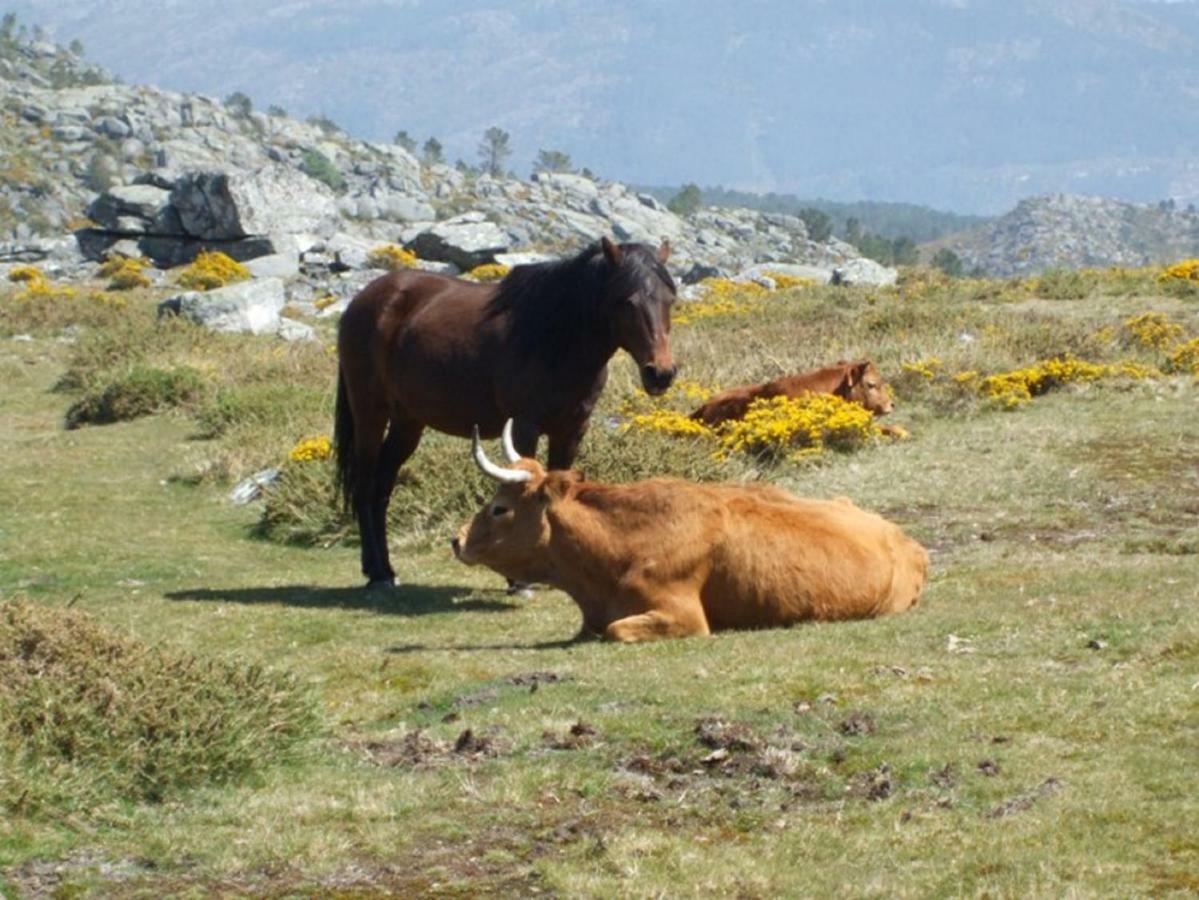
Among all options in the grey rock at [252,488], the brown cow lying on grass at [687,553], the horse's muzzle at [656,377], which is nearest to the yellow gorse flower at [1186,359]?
the grey rock at [252,488]

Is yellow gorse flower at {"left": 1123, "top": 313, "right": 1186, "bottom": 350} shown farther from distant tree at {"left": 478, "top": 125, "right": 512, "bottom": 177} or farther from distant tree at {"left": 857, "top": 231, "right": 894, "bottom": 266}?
distant tree at {"left": 478, "top": 125, "right": 512, "bottom": 177}

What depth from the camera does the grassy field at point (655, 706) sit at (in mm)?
7477

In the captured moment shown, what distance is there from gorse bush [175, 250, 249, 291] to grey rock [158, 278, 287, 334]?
10329mm

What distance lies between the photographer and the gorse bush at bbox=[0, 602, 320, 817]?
328 inches

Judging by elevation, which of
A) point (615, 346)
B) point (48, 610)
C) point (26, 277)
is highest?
point (615, 346)

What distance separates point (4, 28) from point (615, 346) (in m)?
144

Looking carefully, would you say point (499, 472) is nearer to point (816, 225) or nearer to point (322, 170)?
point (322, 170)

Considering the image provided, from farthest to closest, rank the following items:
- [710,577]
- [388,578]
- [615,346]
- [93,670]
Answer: [388,578] < [615,346] < [710,577] < [93,670]

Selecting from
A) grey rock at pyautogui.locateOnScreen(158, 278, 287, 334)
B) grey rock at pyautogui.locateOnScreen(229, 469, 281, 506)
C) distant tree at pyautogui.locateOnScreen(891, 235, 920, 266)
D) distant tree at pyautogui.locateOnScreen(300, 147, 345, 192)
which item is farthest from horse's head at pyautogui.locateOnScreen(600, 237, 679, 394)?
distant tree at pyautogui.locateOnScreen(891, 235, 920, 266)

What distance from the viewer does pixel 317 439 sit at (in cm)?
2177

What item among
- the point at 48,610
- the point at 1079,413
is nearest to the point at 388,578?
the point at 48,610

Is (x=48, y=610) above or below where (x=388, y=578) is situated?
above

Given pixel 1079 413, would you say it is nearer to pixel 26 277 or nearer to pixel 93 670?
pixel 93 670

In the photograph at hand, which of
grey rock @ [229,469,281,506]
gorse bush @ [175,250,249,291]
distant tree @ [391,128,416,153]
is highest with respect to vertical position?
grey rock @ [229,469,281,506]
